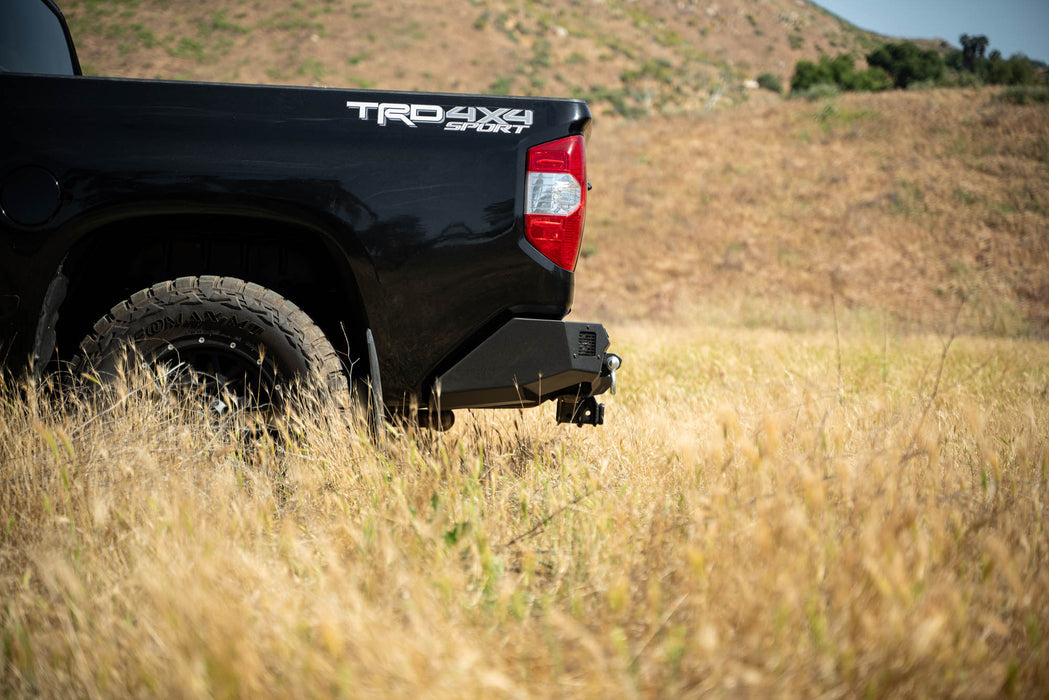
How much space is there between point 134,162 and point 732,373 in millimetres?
5716

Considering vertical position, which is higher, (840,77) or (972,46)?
(972,46)

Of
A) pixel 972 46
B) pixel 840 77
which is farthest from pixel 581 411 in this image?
pixel 972 46

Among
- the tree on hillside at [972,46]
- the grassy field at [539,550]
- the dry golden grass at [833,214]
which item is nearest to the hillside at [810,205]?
the dry golden grass at [833,214]

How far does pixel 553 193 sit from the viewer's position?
2568 millimetres

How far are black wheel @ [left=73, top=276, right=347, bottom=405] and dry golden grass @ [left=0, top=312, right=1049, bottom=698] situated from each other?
20 cm

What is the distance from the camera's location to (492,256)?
2590mm

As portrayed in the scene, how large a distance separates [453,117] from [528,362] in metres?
1.07

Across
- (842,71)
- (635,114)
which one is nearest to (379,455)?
(635,114)

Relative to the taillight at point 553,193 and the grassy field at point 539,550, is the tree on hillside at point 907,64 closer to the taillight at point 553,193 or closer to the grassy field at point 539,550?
the grassy field at point 539,550

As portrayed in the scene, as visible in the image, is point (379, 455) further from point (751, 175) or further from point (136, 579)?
point (751, 175)

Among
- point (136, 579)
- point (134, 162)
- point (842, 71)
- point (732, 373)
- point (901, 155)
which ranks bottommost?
point (732, 373)

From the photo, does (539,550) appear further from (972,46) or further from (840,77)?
(972,46)

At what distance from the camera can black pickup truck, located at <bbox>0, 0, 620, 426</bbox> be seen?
2514mm

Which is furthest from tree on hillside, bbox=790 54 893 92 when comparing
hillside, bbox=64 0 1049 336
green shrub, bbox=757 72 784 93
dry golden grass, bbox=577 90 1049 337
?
green shrub, bbox=757 72 784 93
